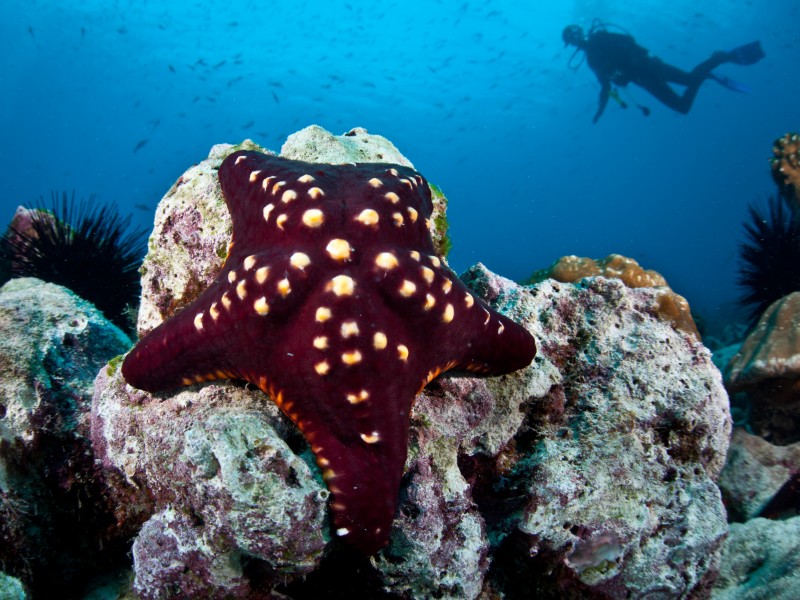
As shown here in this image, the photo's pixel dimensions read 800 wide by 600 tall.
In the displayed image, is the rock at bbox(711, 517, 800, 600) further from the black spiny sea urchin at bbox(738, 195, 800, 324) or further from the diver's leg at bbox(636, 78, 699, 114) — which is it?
the diver's leg at bbox(636, 78, 699, 114)

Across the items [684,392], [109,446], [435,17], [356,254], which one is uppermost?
[435,17]

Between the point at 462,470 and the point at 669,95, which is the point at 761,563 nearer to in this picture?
the point at 462,470

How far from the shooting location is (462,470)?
268 cm

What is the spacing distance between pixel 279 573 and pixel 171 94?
119 metres

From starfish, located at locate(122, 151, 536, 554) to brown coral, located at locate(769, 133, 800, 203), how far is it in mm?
11181

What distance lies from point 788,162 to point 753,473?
324 inches

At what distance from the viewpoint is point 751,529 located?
13.0 feet

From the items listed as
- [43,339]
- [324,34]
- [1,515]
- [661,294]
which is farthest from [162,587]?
[324,34]

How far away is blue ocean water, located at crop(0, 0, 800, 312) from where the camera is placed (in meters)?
72.5

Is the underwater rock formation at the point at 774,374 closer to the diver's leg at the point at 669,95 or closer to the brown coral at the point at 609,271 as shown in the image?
the brown coral at the point at 609,271

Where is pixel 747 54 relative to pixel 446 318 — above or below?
above

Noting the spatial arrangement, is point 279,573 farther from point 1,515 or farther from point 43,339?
point 43,339

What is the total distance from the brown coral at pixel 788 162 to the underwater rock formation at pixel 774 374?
5275 millimetres

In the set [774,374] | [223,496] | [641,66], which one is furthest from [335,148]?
[641,66]
